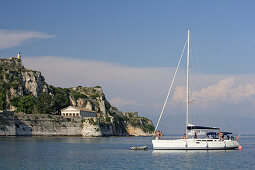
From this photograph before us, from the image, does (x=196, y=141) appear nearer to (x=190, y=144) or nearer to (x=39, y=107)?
(x=190, y=144)

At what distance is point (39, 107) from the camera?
308 feet

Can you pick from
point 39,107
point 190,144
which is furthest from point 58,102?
point 190,144

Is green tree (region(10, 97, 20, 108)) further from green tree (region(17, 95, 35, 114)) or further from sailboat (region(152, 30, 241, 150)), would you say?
sailboat (region(152, 30, 241, 150))

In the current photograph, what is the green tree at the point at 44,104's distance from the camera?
9381cm

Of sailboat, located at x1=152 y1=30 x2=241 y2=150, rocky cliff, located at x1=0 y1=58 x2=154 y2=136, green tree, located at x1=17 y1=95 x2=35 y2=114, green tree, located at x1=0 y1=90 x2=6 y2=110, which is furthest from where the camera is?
green tree, located at x1=17 y1=95 x2=35 y2=114

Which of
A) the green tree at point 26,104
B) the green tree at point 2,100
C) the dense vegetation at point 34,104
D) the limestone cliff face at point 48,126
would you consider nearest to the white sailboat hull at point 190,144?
the limestone cliff face at point 48,126

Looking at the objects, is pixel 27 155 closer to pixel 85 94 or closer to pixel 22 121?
pixel 22 121

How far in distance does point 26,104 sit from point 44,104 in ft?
12.7

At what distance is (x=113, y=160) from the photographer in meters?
39.3

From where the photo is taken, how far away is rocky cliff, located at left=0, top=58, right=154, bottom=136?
8169 centimetres

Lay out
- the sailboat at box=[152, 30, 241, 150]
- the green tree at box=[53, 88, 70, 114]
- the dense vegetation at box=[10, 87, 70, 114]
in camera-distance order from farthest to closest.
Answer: the green tree at box=[53, 88, 70, 114] < the dense vegetation at box=[10, 87, 70, 114] < the sailboat at box=[152, 30, 241, 150]

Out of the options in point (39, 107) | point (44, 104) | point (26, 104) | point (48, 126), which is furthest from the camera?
point (44, 104)

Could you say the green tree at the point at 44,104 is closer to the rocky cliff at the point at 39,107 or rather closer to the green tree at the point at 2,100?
the rocky cliff at the point at 39,107

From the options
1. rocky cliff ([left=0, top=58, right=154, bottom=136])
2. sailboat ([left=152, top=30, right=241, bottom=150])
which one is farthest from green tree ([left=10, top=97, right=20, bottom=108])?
sailboat ([left=152, top=30, right=241, bottom=150])
